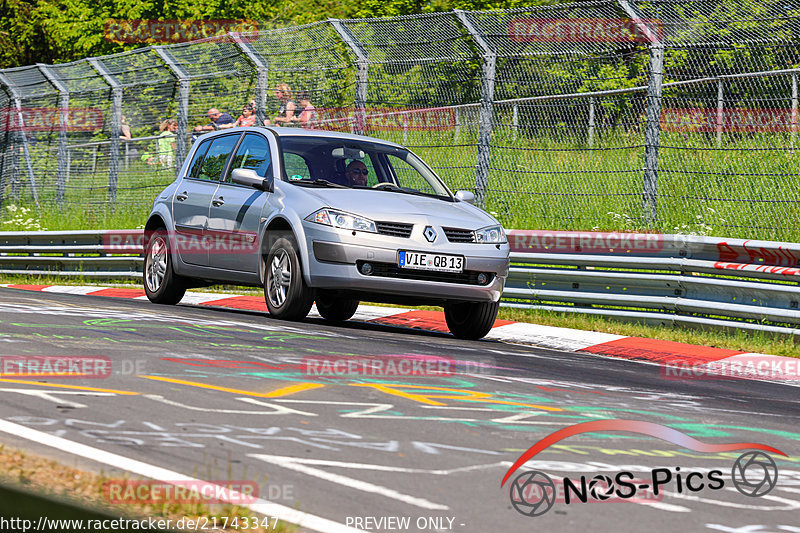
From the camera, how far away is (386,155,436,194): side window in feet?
37.4

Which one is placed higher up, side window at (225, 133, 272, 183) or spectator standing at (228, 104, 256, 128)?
spectator standing at (228, 104, 256, 128)

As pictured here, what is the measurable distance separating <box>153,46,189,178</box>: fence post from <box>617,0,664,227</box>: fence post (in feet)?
26.4

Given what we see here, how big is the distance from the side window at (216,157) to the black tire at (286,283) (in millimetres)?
1645

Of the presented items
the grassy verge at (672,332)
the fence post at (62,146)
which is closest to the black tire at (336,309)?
the grassy verge at (672,332)

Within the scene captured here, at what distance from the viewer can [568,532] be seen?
4.02 meters

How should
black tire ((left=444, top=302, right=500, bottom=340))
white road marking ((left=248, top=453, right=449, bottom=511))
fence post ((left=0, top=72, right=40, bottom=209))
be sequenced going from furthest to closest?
fence post ((left=0, top=72, right=40, bottom=209))
black tire ((left=444, top=302, right=500, bottom=340))
white road marking ((left=248, top=453, right=449, bottom=511))

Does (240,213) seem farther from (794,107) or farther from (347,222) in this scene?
(794,107)

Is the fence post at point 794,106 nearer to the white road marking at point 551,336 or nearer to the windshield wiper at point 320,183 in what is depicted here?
the white road marking at point 551,336

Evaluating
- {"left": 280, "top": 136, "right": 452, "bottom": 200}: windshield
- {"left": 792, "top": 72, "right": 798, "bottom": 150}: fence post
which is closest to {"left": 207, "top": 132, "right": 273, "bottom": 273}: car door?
{"left": 280, "top": 136, "right": 452, "bottom": 200}: windshield

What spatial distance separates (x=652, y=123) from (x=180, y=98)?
850cm

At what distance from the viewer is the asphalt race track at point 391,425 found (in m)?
4.31

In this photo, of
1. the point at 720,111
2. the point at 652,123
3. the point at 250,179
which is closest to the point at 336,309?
the point at 250,179

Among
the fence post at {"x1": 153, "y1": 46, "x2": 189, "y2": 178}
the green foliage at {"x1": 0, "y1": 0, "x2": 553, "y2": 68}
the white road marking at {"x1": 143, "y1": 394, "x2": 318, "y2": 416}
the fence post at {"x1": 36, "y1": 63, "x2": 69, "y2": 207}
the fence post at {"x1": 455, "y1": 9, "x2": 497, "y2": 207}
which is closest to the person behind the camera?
the white road marking at {"x1": 143, "y1": 394, "x2": 318, "y2": 416}

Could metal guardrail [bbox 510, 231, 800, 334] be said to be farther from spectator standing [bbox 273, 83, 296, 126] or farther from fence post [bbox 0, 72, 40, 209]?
fence post [bbox 0, 72, 40, 209]
